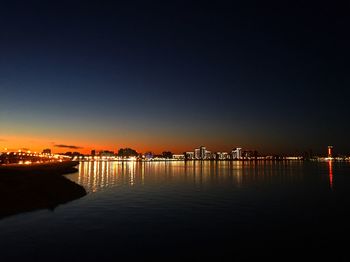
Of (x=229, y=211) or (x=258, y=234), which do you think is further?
(x=229, y=211)

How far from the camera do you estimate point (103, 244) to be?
1003 inches

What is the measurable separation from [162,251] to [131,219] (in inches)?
487

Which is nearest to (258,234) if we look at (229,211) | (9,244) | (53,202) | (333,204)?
(229,211)

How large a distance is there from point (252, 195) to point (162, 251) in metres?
36.2

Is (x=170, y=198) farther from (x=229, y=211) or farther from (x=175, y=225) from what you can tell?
(x=175, y=225)

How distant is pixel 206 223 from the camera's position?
110 feet

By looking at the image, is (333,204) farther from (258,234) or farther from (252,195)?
(258,234)

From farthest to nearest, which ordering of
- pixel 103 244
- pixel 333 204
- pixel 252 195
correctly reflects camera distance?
pixel 252 195
pixel 333 204
pixel 103 244

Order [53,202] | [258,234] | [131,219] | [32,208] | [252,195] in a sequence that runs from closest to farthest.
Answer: [258,234], [131,219], [32,208], [53,202], [252,195]

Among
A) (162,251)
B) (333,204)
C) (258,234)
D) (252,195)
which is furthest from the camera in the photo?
(252,195)

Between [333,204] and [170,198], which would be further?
[170,198]

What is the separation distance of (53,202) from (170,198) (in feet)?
58.8

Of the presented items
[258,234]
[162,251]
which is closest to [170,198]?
[258,234]

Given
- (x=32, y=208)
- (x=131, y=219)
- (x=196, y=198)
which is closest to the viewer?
(x=131, y=219)
